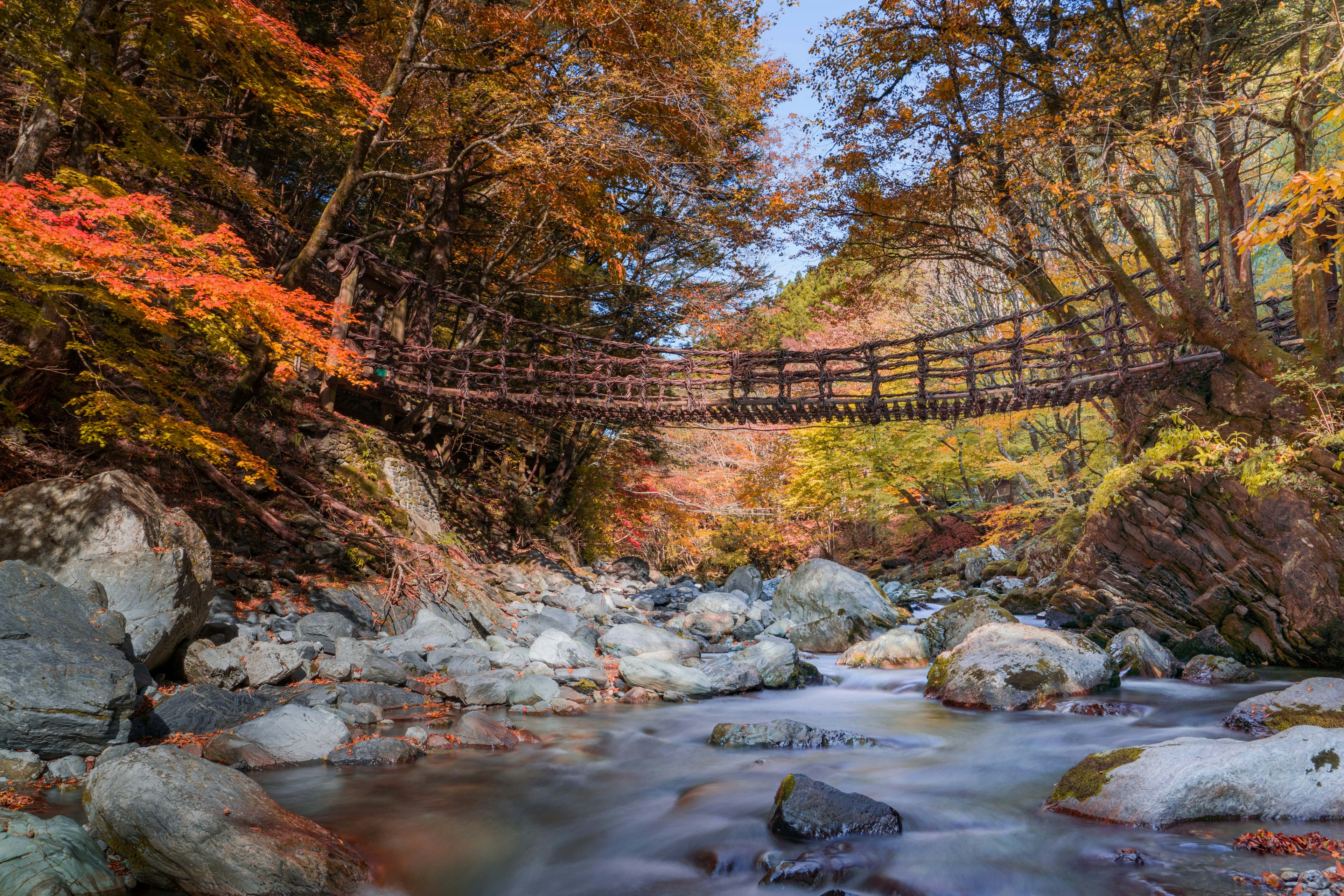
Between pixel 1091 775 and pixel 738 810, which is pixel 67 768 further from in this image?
pixel 1091 775

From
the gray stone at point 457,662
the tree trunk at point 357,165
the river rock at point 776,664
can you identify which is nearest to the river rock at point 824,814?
the gray stone at point 457,662

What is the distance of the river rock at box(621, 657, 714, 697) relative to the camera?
6891 millimetres

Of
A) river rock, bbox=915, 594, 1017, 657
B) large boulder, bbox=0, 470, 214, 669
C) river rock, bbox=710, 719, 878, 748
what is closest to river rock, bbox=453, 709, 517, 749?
river rock, bbox=710, 719, 878, 748

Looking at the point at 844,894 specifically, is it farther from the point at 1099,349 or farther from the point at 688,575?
the point at 688,575

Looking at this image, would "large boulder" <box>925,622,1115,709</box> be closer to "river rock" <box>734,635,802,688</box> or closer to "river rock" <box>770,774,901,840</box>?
"river rock" <box>734,635,802,688</box>

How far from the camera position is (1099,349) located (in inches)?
294

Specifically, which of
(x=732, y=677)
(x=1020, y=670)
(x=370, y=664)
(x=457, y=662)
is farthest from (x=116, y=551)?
(x=1020, y=670)

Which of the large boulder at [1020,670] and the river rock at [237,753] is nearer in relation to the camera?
the river rock at [237,753]

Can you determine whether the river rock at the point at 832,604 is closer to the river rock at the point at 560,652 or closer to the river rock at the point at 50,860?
the river rock at the point at 560,652

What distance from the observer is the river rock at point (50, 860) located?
2.31 meters

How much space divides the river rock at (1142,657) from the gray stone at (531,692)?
554 centimetres

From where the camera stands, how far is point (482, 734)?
5.02 metres

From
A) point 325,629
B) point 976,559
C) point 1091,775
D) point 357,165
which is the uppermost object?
point 357,165

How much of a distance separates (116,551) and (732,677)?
5.49 metres
